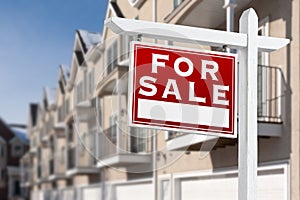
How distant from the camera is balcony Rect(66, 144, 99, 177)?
20.8 metres

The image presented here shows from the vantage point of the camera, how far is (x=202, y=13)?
30.9 feet

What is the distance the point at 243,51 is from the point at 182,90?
0.49m

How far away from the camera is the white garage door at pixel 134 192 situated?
13.9 m

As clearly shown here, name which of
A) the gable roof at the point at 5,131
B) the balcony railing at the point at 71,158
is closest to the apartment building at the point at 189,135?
the balcony railing at the point at 71,158

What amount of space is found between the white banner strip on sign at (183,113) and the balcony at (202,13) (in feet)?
18.0

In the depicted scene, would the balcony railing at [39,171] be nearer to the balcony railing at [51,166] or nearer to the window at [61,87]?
the balcony railing at [51,166]

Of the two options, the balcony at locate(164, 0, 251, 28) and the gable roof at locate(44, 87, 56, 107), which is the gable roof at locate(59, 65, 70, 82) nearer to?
the gable roof at locate(44, 87, 56, 107)

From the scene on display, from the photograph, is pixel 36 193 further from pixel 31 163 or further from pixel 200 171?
pixel 200 171

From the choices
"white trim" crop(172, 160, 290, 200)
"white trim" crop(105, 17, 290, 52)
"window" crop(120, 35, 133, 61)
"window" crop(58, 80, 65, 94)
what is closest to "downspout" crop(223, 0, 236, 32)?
"white trim" crop(172, 160, 290, 200)

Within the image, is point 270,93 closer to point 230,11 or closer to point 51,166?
point 230,11

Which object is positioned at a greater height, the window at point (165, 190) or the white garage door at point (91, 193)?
the window at point (165, 190)

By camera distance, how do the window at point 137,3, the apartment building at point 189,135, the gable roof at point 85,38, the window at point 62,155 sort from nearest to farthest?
the apartment building at point 189,135
the window at point 137,3
the gable roof at point 85,38
the window at point 62,155

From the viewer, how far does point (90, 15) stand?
14430 millimetres

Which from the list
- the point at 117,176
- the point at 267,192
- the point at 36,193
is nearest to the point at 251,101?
the point at 267,192
